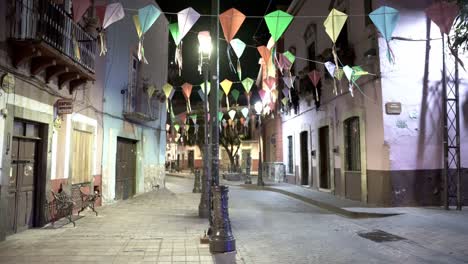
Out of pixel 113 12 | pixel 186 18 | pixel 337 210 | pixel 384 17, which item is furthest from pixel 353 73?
pixel 113 12

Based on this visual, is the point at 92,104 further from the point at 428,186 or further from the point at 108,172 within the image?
the point at 428,186

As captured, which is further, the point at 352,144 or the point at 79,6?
the point at 352,144

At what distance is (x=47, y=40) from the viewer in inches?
308

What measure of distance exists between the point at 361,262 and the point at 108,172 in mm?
9671

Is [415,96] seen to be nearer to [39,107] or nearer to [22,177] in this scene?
[39,107]

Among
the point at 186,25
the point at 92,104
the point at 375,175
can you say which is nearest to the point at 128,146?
the point at 92,104

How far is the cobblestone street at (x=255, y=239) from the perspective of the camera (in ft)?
21.1

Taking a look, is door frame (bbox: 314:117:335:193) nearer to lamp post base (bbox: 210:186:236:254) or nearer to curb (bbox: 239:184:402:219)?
curb (bbox: 239:184:402:219)

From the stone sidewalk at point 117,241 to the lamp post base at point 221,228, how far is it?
22 centimetres

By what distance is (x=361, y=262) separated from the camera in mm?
6254

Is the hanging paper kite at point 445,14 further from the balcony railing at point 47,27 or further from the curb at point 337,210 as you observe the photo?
the balcony railing at point 47,27

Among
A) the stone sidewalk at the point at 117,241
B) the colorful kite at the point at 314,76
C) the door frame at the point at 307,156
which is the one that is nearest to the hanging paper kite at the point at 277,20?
the stone sidewalk at the point at 117,241

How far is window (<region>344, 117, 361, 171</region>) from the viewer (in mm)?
13826

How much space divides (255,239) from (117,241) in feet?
9.06
